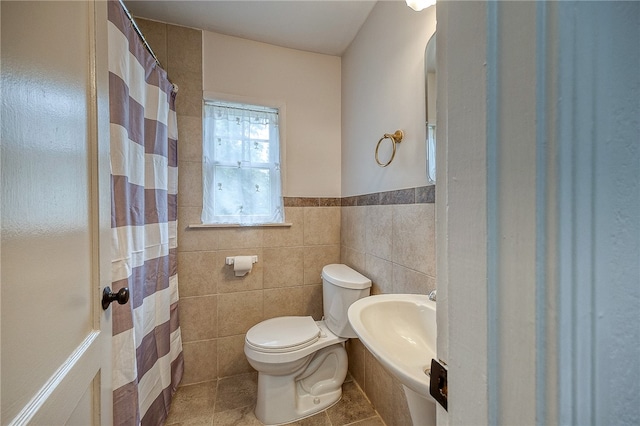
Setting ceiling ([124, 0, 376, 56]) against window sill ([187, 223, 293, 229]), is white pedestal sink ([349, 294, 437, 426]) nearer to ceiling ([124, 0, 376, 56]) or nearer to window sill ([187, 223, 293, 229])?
window sill ([187, 223, 293, 229])

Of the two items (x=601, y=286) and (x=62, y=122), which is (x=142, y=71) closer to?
(x=62, y=122)

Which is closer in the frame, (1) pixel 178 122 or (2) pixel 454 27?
(2) pixel 454 27

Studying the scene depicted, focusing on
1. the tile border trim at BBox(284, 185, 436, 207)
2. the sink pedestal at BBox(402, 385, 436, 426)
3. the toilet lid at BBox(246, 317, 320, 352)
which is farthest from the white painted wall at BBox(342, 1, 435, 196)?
the toilet lid at BBox(246, 317, 320, 352)

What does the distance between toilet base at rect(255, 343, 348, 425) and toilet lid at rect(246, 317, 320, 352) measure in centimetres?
16

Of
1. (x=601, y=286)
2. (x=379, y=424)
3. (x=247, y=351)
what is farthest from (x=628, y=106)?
(x=379, y=424)

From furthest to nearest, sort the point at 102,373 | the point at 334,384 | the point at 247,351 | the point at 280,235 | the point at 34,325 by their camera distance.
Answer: the point at 280,235
the point at 334,384
the point at 247,351
the point at 102,373
the point at 34,325

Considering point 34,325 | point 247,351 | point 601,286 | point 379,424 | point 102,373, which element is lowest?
point 379,424

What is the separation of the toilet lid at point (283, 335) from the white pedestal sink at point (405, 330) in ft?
1.84

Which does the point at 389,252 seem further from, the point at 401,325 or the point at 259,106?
the point at 259,106

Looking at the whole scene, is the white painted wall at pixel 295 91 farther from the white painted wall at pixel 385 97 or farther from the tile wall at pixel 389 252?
the tile wall at pixel 389 252

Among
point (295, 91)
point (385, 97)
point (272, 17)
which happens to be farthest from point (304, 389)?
point (272, 17)

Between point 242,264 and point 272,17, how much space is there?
5.12ft

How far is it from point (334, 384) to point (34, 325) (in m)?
1.52

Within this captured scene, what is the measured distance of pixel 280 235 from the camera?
1839mm
